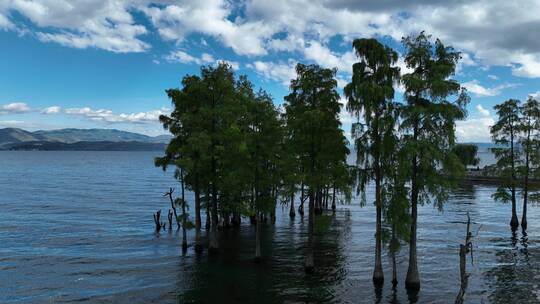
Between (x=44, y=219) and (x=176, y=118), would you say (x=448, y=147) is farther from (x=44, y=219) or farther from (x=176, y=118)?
(x=44, y=219)

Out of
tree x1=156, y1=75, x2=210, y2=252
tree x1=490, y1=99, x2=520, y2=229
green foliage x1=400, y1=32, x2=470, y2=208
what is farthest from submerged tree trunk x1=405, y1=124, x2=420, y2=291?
tree x1=490, y1=99, x2=520, y2=229

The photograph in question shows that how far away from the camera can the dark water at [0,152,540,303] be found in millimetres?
30391

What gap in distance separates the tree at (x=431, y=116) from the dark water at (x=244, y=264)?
9064 millimetres

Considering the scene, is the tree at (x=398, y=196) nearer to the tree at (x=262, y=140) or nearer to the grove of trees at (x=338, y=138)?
the grove of trees at (x=338, y=138)

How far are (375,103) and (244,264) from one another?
2066 cm

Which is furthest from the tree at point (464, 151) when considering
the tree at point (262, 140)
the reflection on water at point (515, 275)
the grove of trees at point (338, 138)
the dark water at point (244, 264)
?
the tree at point (262, 140)

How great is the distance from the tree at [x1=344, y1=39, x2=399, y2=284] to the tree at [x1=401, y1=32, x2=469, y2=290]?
103cm

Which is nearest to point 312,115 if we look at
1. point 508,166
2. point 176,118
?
point 176,118

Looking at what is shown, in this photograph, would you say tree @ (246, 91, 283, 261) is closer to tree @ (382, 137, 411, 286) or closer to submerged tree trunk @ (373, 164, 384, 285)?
→ submerged tree trunk @ (373, 164, 384, 285)

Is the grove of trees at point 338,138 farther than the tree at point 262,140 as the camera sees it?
No

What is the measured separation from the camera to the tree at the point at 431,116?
25.5 meters

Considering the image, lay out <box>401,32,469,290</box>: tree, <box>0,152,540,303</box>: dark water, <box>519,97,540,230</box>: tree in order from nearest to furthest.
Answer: <box>401,32,469,290</box>: tree, <box>0,152,540,303</box>: dark water, <box>519,97,540,230</box>: tree

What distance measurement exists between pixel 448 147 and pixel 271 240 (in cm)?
2890

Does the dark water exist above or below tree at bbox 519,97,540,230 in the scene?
below
